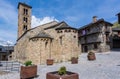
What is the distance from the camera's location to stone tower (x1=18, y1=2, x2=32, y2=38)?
41.5 m

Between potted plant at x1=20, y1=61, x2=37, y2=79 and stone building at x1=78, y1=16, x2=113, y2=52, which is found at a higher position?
stone building at x1=78, y1=16, x2=113, y2=52

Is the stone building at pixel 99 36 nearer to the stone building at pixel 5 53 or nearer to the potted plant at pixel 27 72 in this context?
the potted plant at pixel 27 72

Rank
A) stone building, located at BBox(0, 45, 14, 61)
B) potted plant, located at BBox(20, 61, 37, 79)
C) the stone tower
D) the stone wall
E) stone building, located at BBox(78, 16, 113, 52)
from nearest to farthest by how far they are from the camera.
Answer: potted plant, located at BBox(20, 61, 37, 79) < the stone wall < stone building, located at BBox(78, 16, 113, 52) < the stone tower < stone building, located at BBox(0, 45, 14, 61)

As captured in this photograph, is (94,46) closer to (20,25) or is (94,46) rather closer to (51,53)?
(51,53)

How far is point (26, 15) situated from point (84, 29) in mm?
19445

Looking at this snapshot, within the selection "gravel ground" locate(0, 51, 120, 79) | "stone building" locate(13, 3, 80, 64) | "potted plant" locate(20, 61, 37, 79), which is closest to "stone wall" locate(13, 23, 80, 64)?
"stone building" locate(13, 3, 80, 64)

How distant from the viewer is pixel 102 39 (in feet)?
107

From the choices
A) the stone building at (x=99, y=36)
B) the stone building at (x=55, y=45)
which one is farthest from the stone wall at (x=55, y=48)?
the stone building at (x=99, y=36)

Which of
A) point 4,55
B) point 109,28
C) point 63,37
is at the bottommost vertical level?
point 4,55

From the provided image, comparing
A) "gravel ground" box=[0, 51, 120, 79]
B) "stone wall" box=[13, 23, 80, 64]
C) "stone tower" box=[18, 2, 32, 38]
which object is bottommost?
"gravel ground" box=[0, 51, 120, 79]

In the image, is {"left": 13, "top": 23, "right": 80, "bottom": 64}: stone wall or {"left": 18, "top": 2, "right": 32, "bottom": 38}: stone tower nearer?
{"left": 13, "top": 23, "right": 80, "bottom": 64}: stone wall

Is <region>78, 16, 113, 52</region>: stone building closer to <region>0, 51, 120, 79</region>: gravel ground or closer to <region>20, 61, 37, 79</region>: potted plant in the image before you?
<region>0, 51, 120, 79</region>: gravel ground

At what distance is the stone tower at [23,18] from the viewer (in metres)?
41.5

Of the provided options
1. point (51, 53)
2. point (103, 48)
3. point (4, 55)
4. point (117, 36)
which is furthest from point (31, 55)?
point (4, 55)
